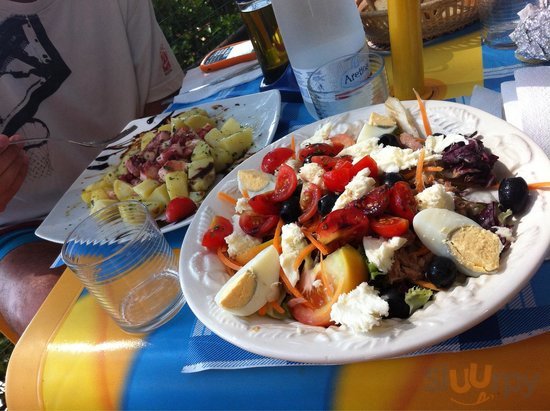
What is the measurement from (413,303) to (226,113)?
3.47 feet

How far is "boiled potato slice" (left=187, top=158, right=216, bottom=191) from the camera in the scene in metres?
1.21

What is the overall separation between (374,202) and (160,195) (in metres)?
0.67

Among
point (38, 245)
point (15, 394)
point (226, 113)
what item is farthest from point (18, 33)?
point (15, 394)

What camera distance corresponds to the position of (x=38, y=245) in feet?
5.51

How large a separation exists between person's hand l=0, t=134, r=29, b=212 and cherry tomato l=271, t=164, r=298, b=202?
112 cm

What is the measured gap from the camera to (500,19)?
1287mm

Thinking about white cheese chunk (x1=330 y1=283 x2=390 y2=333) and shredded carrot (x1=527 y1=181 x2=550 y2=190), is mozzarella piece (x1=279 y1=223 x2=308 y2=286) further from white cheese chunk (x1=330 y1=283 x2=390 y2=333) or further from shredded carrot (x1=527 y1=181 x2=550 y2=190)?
shredded carrot (x1=527 y1=181 x2=550 y2=190)

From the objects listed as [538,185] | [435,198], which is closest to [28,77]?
[435,198]

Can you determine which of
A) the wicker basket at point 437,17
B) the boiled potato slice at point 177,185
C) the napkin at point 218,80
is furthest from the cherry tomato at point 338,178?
the napkin at point 218,80

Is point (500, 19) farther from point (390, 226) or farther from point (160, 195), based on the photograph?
point (160, 195)

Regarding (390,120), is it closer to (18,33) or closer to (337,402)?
(337,402)

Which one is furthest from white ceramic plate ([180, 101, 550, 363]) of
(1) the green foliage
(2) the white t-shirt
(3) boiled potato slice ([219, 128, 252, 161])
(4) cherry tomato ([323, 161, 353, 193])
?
(1) the green foliage

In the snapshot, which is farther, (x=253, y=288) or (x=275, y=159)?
(x=275, y=159)

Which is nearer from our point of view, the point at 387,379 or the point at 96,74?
the point at 387,379
